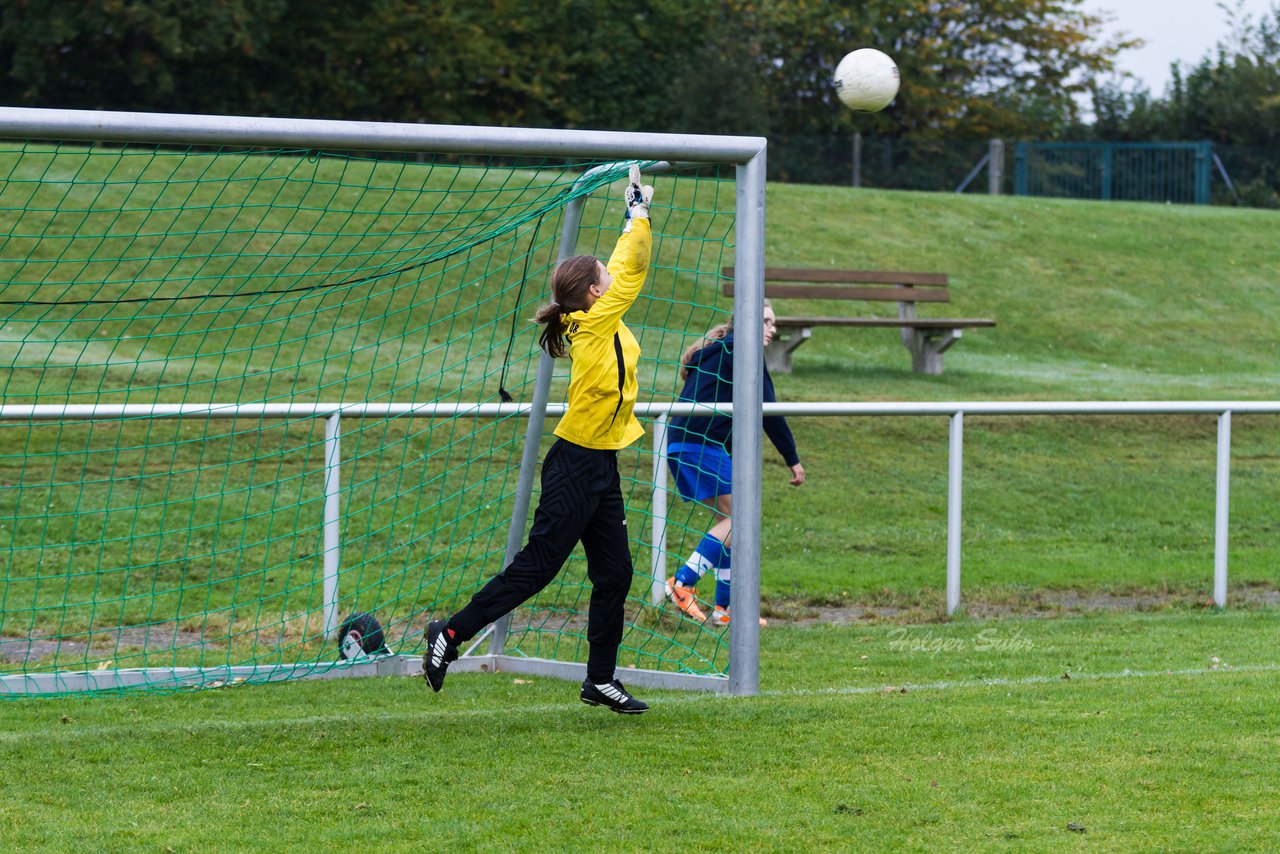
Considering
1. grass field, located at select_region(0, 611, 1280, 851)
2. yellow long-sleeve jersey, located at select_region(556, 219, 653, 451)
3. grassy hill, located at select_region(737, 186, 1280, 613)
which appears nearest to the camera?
grass field, located at select_region(0, 611, 1280, 851)

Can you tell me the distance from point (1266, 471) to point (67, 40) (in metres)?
23.8

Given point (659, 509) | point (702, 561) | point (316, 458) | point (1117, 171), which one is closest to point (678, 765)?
point (702, 561)

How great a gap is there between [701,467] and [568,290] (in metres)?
2.79

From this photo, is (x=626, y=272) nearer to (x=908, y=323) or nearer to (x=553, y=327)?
(x=553, y=327)

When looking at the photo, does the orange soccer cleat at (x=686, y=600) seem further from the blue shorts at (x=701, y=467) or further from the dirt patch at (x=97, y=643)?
the dirt patch at (x=97, y=643)

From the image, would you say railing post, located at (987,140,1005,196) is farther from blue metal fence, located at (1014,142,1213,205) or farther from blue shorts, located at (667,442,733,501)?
blue shorts, located at (667,442,733,501)

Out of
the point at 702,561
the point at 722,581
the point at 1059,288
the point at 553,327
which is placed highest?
the point at 1059,288

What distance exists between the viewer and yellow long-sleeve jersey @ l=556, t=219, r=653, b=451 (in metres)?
5.38

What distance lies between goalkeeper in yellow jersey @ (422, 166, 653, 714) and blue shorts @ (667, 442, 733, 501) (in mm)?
2434

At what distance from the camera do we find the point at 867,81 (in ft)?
20.6

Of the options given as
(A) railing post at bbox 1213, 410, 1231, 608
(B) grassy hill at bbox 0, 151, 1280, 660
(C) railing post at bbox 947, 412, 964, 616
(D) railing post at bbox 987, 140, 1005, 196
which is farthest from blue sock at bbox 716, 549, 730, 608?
(D) railing post at bbox 987, 140, 1005, 196

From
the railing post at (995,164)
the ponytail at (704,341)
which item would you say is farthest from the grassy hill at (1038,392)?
the railing post at (995,164)

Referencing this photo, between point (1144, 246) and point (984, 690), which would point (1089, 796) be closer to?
point (984, 690)

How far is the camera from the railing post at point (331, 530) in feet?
24.0
